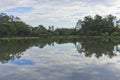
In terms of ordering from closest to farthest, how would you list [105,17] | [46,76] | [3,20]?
[46,76], [3,20], [105,17]

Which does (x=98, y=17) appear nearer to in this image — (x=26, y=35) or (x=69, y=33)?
Result: (x=69, y=33)

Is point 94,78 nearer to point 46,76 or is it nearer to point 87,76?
point 87,76

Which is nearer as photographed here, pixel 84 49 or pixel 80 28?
pixel 84 49

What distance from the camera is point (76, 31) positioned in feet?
301

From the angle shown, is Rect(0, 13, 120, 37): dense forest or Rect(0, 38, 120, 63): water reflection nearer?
Rect(0, 38, 120, 63): water reflection

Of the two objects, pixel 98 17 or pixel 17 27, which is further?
pixel 98 17

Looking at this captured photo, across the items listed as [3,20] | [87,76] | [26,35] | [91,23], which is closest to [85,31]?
[91,23]

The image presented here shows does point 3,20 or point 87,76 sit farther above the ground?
point 3,20

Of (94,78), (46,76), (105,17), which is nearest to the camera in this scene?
(94,78)

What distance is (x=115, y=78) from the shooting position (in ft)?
30.6

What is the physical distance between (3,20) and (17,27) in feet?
18.0

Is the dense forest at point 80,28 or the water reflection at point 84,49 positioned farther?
the dense forest at point 80,28

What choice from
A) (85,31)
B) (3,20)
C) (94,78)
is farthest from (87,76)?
(85,31)

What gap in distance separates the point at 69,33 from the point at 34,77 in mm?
83398
